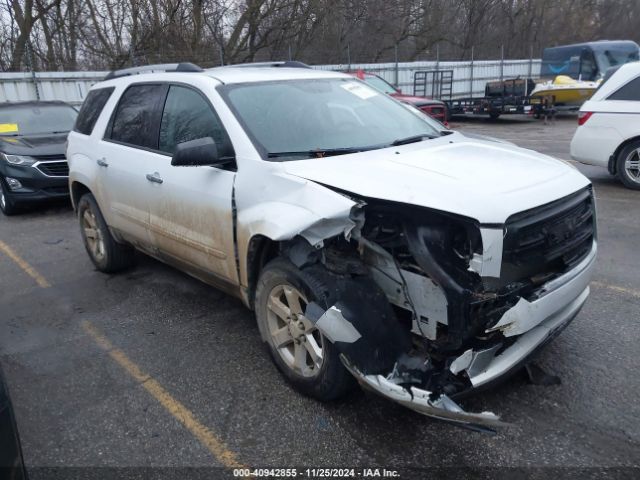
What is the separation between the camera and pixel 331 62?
75.5ft

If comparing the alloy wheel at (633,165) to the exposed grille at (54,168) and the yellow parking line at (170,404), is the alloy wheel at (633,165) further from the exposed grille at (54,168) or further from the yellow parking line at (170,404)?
the exposed grille at (54,168)

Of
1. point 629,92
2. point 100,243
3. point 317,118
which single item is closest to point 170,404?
point 317,118

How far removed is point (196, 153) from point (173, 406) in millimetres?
1531

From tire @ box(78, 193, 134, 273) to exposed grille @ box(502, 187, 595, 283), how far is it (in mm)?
3854

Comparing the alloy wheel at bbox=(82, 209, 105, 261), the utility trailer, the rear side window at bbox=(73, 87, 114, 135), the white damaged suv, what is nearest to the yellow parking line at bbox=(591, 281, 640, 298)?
the white damaged suv

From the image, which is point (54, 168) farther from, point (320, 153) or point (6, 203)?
point (320, 153)

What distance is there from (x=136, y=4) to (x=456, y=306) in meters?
19.9

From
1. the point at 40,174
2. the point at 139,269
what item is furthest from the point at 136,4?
the point at 139,269

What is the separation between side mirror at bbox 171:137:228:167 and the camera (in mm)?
3377

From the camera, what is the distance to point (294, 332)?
10.4ft

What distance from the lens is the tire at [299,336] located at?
294cm

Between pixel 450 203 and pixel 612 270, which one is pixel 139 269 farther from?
pixel 612 270

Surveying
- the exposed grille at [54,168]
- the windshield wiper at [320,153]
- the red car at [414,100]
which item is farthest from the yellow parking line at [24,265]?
the red car at [414,100]

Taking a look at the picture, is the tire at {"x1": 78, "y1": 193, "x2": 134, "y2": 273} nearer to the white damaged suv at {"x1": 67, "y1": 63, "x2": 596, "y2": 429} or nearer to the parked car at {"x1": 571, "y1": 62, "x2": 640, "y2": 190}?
the white damaged suv at {"x1": 67, "y1": 63, "x2": 596, "y2": 429}
